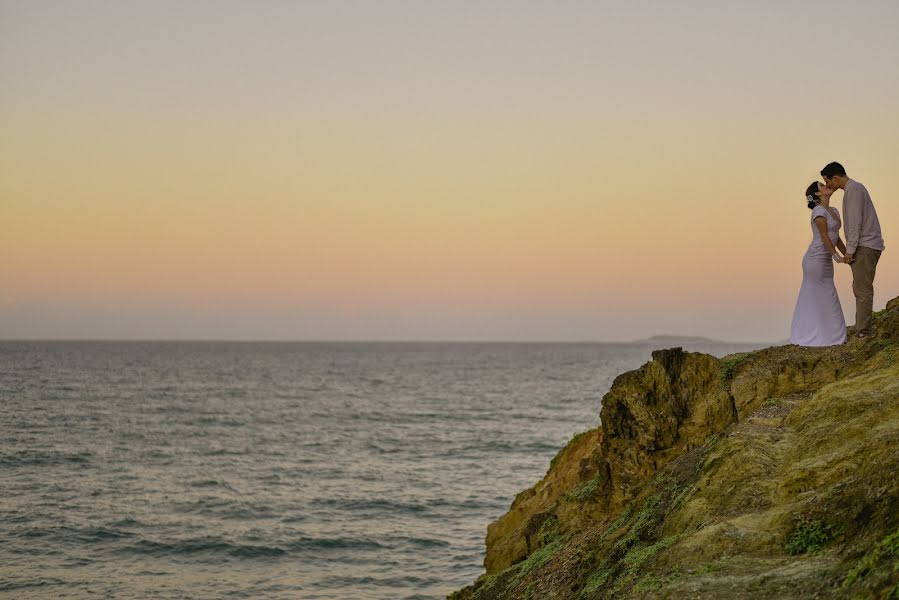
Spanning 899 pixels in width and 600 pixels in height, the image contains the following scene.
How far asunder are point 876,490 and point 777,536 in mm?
1334

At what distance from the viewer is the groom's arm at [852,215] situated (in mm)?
15344

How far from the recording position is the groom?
1541 cm

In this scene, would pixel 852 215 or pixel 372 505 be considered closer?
pixel 852 215

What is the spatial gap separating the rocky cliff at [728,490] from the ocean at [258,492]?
10411mm

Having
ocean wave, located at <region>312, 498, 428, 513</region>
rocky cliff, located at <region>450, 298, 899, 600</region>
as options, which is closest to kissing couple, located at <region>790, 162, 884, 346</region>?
rocky cliff, located at <region>450, 298, 899, 600</region>

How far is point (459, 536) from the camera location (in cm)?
3114

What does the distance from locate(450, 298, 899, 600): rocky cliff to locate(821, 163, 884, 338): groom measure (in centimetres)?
51

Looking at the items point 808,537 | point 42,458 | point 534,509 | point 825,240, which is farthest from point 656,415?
point 42,458

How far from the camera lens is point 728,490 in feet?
35.5

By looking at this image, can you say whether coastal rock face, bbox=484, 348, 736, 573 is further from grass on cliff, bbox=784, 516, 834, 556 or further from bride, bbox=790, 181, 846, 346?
grass on cliff, bbox=784, 516, 834, 556

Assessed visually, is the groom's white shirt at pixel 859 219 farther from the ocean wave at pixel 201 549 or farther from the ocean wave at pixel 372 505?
the ocean wave at pixel 372 505

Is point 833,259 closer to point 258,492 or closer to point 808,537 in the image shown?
point 808,537

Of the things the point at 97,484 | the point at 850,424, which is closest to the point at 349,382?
the point at 97,484

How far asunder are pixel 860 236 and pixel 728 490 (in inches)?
303
